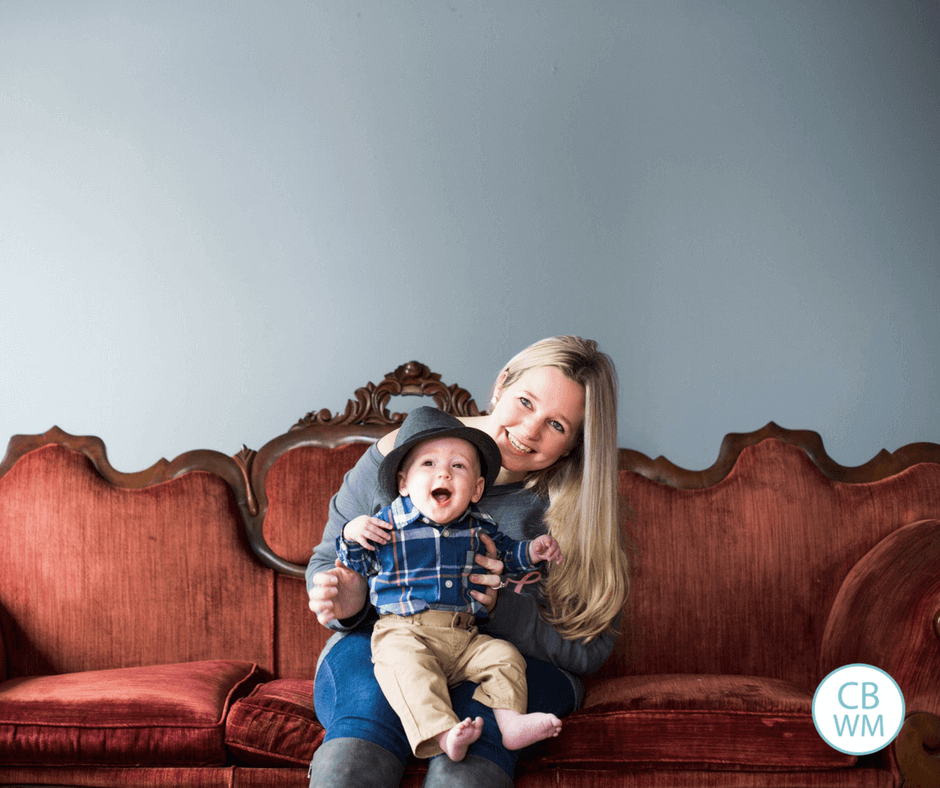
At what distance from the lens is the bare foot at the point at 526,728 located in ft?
4.56

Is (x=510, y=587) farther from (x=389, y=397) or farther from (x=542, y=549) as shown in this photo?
(x=389, y=397)

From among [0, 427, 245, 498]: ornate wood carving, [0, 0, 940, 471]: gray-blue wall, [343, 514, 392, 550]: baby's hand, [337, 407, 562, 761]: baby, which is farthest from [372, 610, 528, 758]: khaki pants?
[0, 0, 940, 471]: gray-blue wall

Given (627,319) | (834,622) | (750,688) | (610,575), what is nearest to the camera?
(610,575)

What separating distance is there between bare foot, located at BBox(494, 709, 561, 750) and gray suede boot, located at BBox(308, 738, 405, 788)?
19cm

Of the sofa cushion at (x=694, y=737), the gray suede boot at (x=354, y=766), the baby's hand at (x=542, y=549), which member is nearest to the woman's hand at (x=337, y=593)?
the gray suede boot at (x=354, y=766)

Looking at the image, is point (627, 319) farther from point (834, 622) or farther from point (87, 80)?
point (87, 80)

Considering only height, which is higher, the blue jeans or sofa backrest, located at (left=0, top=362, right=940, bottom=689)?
sofa backrest, located at (left=0, top=362, right=940, bottom=689)

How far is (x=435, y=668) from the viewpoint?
143cm

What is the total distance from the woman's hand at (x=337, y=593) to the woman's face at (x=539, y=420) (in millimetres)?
419

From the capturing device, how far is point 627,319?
8.40 feet

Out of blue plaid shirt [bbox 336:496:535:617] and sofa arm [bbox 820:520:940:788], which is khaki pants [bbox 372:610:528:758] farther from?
sofa arm [bbox 820:520:940:788]

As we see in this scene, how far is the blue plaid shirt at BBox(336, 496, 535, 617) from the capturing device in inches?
59.3

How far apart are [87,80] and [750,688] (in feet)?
8.75

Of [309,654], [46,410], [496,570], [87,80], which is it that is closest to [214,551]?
[309,654]
